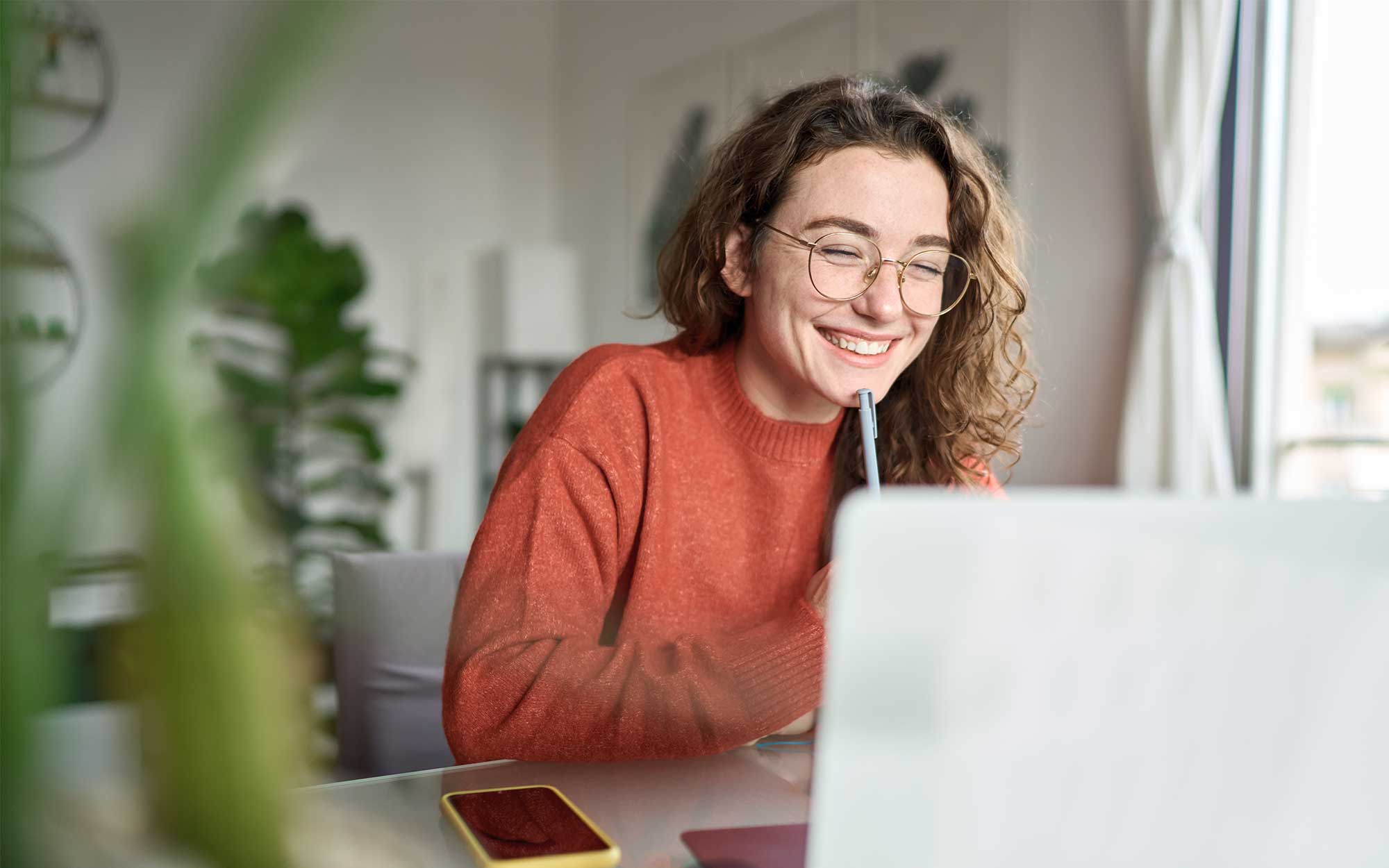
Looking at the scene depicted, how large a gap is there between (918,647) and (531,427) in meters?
0.98

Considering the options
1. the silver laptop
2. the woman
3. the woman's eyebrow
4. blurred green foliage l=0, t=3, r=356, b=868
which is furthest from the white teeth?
blurred green foliage l=0, t=3, r=356, b=868

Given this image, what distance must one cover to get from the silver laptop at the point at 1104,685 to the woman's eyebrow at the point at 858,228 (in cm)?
86

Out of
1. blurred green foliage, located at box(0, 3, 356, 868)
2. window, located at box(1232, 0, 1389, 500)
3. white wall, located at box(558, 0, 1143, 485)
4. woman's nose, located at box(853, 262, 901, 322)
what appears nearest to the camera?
blurred green foliage, located at box(0, 3, 356, 868)

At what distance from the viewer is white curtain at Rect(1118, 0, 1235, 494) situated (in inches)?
95.9

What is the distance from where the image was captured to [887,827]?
0.36 m

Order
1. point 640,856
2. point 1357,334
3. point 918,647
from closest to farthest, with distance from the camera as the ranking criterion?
1. point 918,647
2. point 640,856
3. point 1357,334

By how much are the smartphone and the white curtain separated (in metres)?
1.98

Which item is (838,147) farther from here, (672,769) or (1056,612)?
(1056,612)

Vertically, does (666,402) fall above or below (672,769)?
above

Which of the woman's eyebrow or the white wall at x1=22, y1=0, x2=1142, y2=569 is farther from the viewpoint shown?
the white wall at x1=22, y1=0, x2=1142, y2=569

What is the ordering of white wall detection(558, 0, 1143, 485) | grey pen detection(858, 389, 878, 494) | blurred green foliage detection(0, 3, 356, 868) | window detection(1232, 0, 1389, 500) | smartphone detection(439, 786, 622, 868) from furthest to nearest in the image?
white wall detection(558, 0, 1143, 485)
window detection(1232, 0, 1389, 500)
grey pen detection(858, 389, 878, 494)
smartphone detection(439, 786, 622, 868)
blurred green foliage detection(0, 3, 356, 868)

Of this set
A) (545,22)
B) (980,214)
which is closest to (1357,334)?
(980,214)

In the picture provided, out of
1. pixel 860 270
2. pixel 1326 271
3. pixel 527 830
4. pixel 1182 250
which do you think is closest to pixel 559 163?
pixel 1182 250

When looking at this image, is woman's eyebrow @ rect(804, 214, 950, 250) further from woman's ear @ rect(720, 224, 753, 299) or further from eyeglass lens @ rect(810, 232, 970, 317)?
woman's ear @ rect(720, 224, 753, 299)
